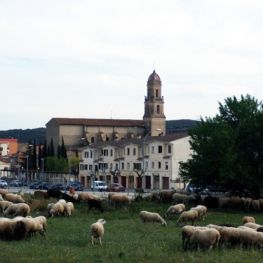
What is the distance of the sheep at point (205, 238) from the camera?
2222cm

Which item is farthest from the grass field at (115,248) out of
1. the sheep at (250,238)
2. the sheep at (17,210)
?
the sheep at (17,210)

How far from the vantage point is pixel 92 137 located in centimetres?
16175

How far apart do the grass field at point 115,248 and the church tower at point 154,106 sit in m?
129

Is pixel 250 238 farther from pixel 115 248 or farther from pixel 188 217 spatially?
pixel 188 217

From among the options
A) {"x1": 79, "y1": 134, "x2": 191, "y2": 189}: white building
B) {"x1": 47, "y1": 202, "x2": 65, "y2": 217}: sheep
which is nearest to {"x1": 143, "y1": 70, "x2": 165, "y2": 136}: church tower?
{"x1": 79, "y1": 134, "x2": 191, "y2": 189}: white building

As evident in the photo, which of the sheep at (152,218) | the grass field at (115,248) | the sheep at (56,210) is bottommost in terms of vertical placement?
the grass field at (115,248)

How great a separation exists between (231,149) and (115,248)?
98.6ft

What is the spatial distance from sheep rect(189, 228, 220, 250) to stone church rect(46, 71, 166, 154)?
135393mm

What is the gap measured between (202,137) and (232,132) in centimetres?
543

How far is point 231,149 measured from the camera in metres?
51.7

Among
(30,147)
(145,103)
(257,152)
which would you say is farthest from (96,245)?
(145,103)

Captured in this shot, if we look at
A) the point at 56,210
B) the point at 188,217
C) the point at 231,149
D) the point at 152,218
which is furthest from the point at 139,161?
the point at 188,217

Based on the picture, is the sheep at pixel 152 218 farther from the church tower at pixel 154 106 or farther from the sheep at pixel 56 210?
the church tower at pixel 154 106

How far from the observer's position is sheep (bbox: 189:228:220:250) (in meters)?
22.2
